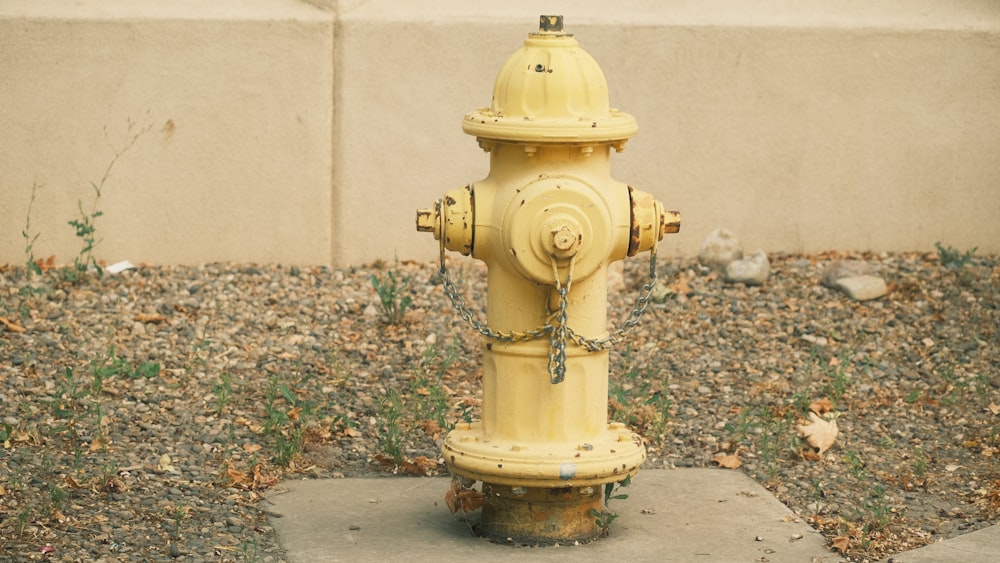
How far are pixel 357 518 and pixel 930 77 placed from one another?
434 centimetres

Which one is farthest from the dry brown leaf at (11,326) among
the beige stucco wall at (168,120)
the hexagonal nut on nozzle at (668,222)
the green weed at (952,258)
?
the green weed at (952,258)

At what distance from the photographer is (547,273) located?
4.28 meters

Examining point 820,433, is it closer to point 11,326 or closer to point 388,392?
point 388,392

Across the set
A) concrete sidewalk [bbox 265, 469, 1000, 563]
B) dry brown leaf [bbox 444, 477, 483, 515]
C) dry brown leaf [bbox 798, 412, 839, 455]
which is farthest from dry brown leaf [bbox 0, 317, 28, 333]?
dry brown leaf [bbox 798, 412, 839, 455]

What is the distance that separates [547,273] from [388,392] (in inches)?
72.5

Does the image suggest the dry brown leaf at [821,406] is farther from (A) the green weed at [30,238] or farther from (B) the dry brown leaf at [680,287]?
(A) the green weed at [30,238]

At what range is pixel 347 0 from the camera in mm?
7219

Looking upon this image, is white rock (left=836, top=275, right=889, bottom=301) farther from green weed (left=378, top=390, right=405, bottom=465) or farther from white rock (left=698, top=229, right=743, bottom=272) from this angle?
green weed (left=378, top=390, right=405, bottom=465)

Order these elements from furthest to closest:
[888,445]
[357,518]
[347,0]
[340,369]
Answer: [347,0]
[340,369]
[888,445]
[357,518]

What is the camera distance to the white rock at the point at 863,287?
707cm

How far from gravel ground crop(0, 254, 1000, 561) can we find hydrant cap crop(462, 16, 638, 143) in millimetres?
1427

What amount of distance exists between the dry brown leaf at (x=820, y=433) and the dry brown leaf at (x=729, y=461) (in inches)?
13.5

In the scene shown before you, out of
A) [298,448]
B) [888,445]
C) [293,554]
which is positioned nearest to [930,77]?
[888,445]

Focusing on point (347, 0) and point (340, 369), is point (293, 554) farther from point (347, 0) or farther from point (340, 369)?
point (347, 0)
